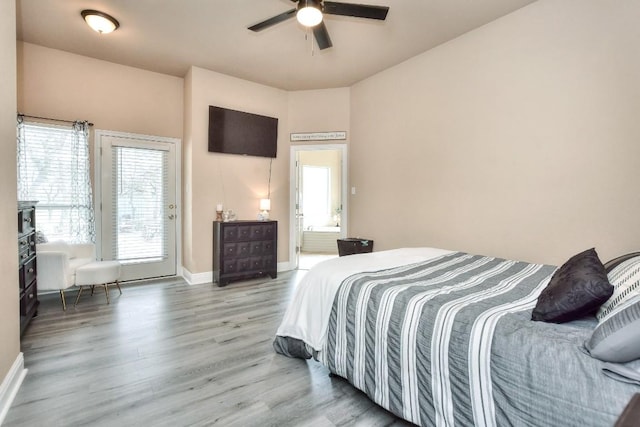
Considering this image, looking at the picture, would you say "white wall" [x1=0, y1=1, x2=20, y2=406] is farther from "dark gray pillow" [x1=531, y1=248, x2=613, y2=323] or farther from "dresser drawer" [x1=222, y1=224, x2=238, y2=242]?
"dark gray pillow" [x1=531, y1=248, x2=613, y2=323]

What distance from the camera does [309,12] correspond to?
2340 millimetres

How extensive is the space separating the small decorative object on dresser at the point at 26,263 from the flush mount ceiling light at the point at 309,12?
105 inches

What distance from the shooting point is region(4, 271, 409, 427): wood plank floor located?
5.47 ft

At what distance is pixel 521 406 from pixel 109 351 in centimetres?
267

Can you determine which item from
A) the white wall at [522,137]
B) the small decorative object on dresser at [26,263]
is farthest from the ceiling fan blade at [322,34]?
the small decorative object on dresser at [26,263]

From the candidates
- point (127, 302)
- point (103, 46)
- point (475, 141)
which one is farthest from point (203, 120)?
point (475, 141)

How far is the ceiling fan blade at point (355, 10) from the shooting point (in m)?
2.37

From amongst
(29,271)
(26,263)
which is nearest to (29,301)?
(29,271)

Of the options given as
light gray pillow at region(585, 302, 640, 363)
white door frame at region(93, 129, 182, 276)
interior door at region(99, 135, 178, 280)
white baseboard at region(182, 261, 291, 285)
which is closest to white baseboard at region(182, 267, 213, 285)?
white baseboard at region(182, 261, 291, 285)

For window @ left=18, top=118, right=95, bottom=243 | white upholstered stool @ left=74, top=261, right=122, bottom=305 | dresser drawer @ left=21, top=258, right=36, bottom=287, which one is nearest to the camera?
dresser drawer @ left=21, top=258, right=36, bottom=287

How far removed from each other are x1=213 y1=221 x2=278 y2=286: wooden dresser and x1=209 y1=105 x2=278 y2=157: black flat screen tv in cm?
111

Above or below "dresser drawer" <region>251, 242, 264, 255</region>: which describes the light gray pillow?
above

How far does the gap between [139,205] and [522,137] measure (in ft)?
15.4

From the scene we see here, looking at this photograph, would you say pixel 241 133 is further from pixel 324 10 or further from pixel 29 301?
pixel 29 301
